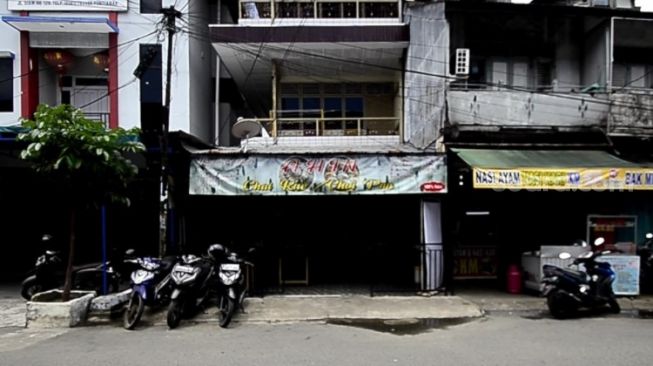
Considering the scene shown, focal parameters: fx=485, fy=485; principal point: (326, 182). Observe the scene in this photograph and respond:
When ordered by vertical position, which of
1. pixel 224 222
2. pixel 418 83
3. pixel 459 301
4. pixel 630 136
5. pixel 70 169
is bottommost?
pixel 459 301

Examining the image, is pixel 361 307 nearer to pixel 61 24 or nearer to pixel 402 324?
pixel 402 324

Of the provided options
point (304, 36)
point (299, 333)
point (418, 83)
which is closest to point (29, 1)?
point (304, 36)

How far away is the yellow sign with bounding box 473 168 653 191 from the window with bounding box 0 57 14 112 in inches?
539

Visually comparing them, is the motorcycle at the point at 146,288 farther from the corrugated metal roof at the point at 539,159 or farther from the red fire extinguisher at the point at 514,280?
the red fire extinguisher at the point at 514,280

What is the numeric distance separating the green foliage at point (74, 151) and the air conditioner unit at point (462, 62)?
7468 mm

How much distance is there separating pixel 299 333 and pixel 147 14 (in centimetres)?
1166

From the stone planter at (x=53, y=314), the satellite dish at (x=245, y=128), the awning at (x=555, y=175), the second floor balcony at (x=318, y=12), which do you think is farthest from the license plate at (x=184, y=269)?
the second floor balcony at (x=318, y=12)

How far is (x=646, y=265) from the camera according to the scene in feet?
36.9

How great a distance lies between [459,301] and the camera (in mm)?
10031

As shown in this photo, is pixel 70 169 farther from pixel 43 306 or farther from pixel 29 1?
pixel 29 1

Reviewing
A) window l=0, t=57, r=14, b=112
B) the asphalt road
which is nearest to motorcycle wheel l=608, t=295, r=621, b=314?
the asphalt road

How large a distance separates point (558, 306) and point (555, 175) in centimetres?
271

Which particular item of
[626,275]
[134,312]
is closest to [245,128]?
[134,312]

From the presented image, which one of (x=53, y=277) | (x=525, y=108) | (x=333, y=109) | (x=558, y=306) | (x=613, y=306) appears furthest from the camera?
(x=333, y=109)
